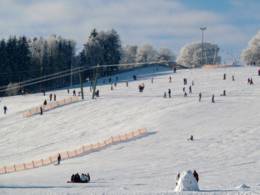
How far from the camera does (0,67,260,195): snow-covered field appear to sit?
112 feet

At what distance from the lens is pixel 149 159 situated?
4431 cm

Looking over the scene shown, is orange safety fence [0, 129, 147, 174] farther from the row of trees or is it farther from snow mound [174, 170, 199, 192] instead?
the row of trees

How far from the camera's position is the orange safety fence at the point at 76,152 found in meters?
46.7

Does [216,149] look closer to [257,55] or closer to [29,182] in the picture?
[29,182]

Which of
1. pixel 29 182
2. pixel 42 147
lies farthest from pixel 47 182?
pixel 42 147

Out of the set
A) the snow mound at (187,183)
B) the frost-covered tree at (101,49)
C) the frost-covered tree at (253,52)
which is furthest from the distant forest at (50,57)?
the snow mound at (187,183)

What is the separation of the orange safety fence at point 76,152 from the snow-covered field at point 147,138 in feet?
3.93

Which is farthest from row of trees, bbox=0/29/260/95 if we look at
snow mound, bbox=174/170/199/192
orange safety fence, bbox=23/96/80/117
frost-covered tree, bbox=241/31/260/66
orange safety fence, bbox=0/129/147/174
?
snow mound, bbox=174/170/199/192

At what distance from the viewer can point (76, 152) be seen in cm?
4988

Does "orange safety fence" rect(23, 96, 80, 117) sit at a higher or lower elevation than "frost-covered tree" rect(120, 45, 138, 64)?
lower

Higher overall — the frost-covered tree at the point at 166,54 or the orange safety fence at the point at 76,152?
the frost-covered tree at the point at 166,54

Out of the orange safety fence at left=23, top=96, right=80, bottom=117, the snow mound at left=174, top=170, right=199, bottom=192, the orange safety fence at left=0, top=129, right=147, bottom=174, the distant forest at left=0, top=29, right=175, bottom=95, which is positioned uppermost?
the distant forest at left=0, top=29, right=175, bottom=95

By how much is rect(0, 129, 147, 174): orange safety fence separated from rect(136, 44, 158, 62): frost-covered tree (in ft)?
373

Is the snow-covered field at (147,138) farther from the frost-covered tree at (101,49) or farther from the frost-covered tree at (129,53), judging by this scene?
the frost-covered tree at (129,53)
